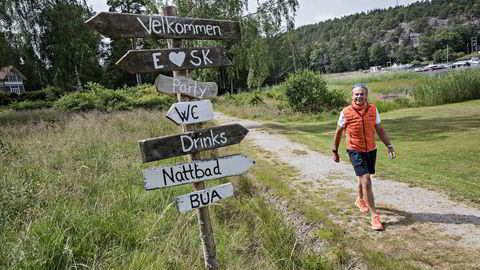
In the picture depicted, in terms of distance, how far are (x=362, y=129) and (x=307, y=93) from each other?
47.7ft

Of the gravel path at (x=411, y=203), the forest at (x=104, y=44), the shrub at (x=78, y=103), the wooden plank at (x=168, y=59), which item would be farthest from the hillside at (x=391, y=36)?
the wooden plank at (x=168, y=59)

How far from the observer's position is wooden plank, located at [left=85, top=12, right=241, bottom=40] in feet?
8.15

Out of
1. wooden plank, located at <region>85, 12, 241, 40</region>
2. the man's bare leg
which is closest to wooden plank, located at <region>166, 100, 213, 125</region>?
wooden plank, located at <region>85, 12, 241, 40</region>

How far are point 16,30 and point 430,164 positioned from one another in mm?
33123

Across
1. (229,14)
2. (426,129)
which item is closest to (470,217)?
(426,129)

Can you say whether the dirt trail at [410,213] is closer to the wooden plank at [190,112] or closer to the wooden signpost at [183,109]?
the wooden signpost at [183,109]

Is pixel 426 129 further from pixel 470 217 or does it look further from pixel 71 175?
pixel 71 175

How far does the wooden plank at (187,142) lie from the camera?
2576 mm

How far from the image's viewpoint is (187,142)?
266 centimetres

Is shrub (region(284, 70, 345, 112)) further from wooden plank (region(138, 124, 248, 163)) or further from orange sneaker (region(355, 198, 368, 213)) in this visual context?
wooden plank (region(138, 124, 248, 163))

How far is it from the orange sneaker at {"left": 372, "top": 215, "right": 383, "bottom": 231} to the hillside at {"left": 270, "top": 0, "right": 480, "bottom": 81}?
8172 centimetres

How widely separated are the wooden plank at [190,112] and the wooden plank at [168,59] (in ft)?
1.03

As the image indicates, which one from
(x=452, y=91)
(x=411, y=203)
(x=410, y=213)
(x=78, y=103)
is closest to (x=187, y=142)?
(x=410, y=213)

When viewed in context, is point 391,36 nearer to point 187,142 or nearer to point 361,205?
point 361,205
